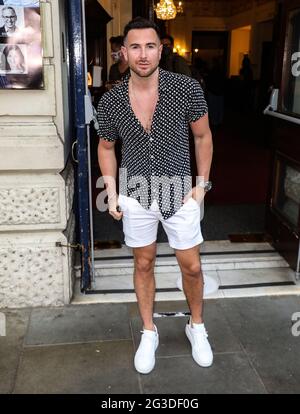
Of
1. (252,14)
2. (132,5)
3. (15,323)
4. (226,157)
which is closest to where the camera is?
(15,323)

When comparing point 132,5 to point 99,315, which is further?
point 132,5

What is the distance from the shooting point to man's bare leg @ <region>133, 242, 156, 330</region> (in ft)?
9.29

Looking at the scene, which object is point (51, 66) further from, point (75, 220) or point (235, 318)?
point (235, 318)

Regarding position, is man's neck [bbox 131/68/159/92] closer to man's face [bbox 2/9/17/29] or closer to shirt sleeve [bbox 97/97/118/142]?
shirt sleeve [bbox 97/97/118/142]

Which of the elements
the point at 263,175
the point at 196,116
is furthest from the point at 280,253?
the point at 263,175

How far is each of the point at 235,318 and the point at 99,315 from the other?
945 mm

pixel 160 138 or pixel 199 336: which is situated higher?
pixel 160 138

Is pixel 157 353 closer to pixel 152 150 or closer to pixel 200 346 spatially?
pixel 200 346

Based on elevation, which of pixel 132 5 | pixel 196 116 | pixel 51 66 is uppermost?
pixel 132 5

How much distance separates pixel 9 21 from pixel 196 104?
4.49ft

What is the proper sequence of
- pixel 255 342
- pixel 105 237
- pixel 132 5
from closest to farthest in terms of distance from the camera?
pixel 255 342
pixel 105 237
pixel 132 5

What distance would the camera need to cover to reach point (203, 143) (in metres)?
2.65

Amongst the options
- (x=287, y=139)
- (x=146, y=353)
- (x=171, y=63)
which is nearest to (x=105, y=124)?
(x=146, y=353)

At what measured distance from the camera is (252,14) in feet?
54.4
